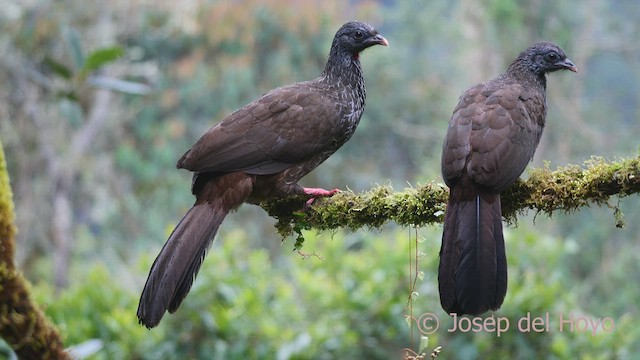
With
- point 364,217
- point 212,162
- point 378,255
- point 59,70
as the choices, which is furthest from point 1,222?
point 378,255

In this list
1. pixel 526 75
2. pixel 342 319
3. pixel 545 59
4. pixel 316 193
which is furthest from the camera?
pixel 342 319

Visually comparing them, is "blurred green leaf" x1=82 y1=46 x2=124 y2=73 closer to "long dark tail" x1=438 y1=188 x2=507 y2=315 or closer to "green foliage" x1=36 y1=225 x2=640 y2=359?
"long dark tail" x1=438 y1=188 x2=507 y2=315

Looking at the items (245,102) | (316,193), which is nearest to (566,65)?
(316,193)

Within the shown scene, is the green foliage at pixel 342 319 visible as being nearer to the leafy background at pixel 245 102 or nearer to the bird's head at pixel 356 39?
the bird's head at pixel 356 39

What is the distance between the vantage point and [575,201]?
2693 mm

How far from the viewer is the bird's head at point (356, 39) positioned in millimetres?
3814

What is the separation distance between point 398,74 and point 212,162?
531 inches

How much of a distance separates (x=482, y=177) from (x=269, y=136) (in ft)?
3.34

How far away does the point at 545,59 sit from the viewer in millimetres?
3650

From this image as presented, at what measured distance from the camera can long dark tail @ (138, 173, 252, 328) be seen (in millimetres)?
2746

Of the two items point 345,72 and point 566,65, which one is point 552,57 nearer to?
point 566,65

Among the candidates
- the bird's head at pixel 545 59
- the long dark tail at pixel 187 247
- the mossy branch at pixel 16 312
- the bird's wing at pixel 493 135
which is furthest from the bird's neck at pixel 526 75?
the mossy branch at pixel 16 312

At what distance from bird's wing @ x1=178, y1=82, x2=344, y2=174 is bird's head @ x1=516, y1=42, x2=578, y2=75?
3.05ft

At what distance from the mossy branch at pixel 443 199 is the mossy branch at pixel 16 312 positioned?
107 centimetres
